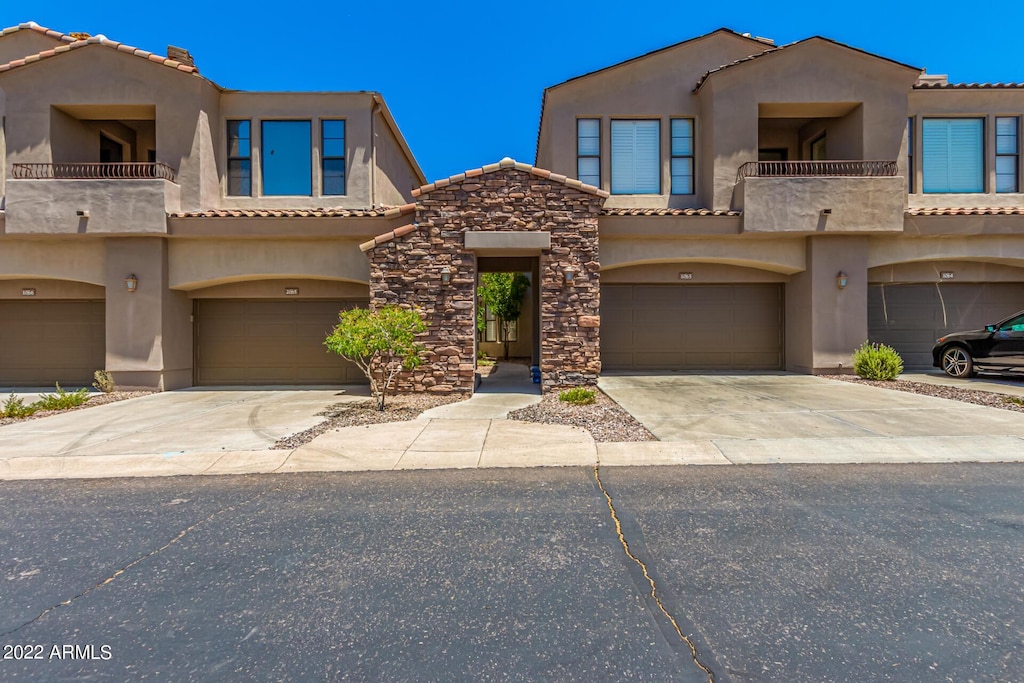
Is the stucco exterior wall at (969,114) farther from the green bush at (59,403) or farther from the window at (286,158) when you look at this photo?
the green bush at (59,403)

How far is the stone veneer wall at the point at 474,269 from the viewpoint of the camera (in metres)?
11.3

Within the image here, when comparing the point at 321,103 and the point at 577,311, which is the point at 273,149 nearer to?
the point at 321,103

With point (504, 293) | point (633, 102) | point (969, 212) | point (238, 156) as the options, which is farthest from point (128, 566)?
point (504, 293)

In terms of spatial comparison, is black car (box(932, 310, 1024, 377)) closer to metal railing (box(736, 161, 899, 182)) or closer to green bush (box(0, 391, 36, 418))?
metal railing (box(736, 161, 899, 182))

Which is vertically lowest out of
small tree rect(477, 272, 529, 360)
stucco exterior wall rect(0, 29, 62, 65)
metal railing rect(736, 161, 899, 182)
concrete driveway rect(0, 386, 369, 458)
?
concrete driveway rect(0, 386, 369, 458)

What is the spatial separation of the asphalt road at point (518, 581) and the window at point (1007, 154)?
1433cm

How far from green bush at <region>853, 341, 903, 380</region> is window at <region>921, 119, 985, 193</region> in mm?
5737

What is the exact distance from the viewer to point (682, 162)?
48.6 ft

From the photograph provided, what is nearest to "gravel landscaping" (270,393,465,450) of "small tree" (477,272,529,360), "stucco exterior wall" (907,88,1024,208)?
"small tree" (477,272,529,360)

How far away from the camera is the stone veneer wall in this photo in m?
11.3

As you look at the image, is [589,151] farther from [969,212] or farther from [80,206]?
[80,206]

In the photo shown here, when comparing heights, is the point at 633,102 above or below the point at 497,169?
above

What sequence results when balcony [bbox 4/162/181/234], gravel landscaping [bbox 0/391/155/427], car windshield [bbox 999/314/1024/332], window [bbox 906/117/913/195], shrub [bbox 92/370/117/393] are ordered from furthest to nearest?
1. window [bbox 906/117/913/195]
2. shrub [bbox 92/370/117/393]
3. balcony [bbox 4/162/181/234]
4. car windshield [bbox 999/314/1024/332]
5. gravel landscaping [bbox 0/391/155/427]

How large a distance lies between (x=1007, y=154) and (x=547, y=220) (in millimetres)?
14132
